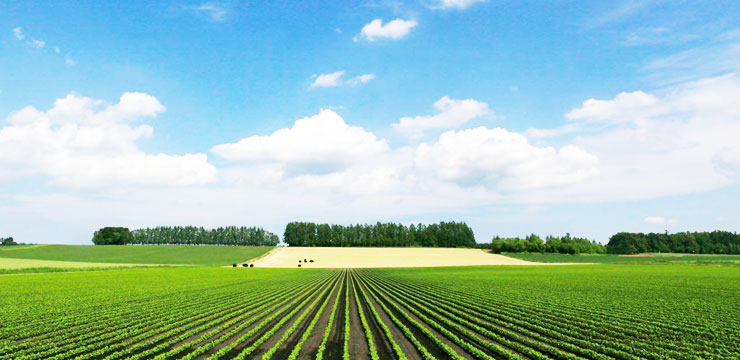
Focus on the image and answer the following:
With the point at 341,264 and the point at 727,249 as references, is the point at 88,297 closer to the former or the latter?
the point at 341,264

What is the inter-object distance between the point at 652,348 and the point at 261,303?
24.6 metres

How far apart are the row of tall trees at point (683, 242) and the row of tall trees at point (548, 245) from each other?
2830cm

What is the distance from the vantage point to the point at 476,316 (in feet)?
78.7

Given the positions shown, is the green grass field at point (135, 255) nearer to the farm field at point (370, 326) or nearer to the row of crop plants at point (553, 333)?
the farm field at point (370, 326)

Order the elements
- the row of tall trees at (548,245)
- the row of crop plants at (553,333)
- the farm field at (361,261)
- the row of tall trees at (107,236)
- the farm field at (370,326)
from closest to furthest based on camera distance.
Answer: the row of crop plants at (553,333), the farm field at (370,326), the farm field at (361,261), the row of tall trees at (548,245), the row of tall trees at (107,236)

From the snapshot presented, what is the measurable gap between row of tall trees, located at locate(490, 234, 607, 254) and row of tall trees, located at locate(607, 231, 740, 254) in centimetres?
2830

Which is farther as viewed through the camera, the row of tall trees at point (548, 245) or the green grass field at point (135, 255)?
the row of tall trees at point (548, 245)

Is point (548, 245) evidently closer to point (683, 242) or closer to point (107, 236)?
point (683, 242)

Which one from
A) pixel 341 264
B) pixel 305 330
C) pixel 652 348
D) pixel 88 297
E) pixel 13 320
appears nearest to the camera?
pixel 652 348

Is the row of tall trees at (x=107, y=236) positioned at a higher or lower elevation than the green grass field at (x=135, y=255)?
higher

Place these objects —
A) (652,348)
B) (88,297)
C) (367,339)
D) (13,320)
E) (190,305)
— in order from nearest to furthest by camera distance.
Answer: (652,348) < (367,339) < (13,320) < (190,305) < (88,297)

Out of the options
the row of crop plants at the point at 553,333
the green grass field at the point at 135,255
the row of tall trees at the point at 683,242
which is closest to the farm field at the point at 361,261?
the green grass field at the point at 135,255

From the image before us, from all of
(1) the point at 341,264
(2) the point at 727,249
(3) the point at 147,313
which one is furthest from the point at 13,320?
(2) the point at 727,249

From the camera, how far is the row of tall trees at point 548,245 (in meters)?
155
